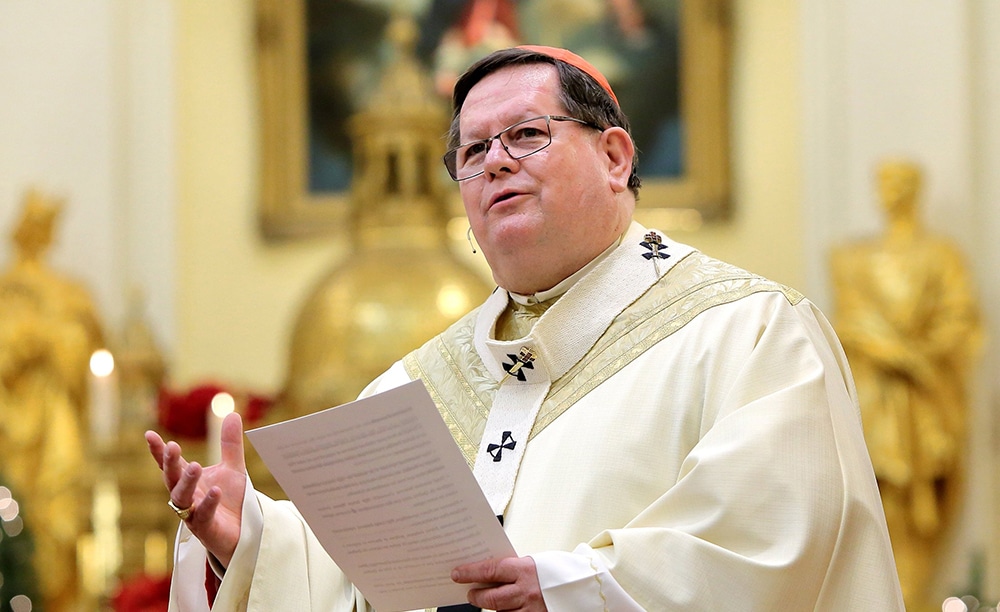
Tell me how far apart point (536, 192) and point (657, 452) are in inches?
21.0

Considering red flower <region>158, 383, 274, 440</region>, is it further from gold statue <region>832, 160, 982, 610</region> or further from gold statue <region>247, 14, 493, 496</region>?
gold statue <region>832, 160, 982, 610</region>

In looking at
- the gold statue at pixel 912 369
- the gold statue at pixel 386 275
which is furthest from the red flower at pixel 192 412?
the gold statue at pixel 912 369

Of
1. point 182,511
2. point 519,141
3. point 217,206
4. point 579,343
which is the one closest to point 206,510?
point 182,511

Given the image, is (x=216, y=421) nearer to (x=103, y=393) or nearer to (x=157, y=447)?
(x=103, y=393)

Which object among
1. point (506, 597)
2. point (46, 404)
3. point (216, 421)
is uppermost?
point (506, 597)

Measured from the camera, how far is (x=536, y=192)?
255 cm

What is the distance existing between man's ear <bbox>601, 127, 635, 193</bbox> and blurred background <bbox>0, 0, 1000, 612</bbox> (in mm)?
4073

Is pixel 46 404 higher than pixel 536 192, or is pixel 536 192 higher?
pixel 536 192

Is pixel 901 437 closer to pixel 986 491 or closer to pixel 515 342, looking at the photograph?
pixel 986 491

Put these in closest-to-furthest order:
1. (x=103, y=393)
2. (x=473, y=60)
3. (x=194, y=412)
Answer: (x=194, y=412) < (x=103, y=393) < (x=473, y=60)

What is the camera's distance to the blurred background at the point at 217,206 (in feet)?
23.9

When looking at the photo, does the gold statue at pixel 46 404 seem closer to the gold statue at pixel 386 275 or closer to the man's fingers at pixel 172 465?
the gold statue at pixel 386 275

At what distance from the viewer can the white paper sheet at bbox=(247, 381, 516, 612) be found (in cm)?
209

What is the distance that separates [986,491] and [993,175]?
5.56 feet
